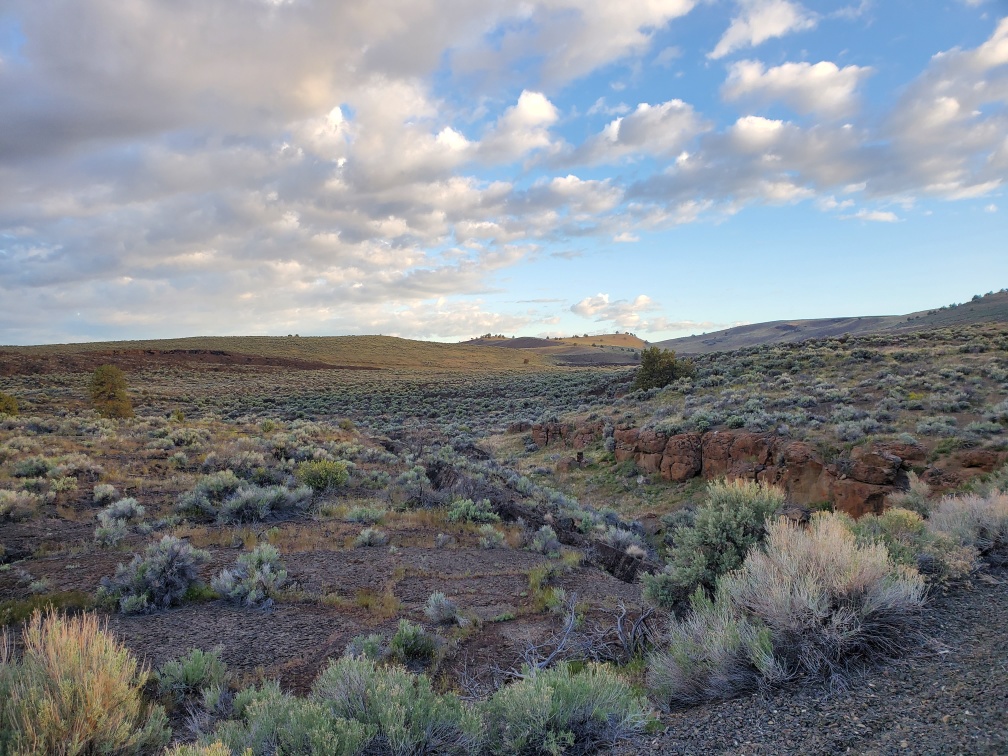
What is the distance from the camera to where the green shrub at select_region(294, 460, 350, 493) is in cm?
1312

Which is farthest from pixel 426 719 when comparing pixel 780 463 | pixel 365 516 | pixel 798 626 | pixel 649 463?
pixel 649 463

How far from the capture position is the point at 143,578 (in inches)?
261

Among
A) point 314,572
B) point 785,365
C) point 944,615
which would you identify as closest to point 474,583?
point 314,572

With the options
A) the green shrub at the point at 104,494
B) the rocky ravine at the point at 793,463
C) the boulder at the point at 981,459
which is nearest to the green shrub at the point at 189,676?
the green shrub at the point at 104,494

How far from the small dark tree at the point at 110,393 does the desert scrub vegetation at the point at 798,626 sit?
32.8 meters

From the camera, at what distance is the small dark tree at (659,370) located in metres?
28.9

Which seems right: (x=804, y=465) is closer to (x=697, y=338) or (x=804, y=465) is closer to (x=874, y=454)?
(x=874, y=454)

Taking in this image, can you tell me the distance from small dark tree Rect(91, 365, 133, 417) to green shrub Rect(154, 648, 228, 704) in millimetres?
29707

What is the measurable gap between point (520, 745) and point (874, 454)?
39.9 feet

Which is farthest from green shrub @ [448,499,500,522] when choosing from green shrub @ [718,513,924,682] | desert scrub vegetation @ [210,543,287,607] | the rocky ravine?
green shrub @ [718,513,924,682]

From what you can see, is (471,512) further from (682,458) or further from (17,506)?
(17,506)

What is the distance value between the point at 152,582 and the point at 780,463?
13606 mm

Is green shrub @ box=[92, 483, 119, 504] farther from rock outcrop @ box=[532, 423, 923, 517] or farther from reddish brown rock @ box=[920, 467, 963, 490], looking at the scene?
reddish brown rock @ box=[920, 467, 963, 490]

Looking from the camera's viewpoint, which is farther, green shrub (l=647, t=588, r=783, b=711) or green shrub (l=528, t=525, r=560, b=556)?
green shrub (l=528, t=525, r=560, b=556)
